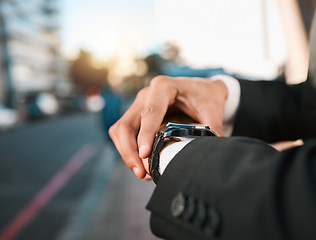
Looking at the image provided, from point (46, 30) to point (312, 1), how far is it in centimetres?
6265

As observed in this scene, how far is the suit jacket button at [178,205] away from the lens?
555 millimetres

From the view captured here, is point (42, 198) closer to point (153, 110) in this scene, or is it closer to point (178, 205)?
point (153, 110)

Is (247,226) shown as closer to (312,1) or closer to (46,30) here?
Result: (312,1)

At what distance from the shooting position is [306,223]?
0.41m

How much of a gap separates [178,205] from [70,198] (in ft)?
16.1

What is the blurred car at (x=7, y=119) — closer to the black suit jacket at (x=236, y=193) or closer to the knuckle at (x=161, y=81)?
the knuckle at (x=161, y=81)

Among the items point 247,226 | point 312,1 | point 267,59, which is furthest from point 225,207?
point 267,59

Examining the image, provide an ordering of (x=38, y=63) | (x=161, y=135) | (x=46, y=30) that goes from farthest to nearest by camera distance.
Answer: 1. (x=46, y=30)
2. (x=38, y=63)
3. (x=161, y=135)

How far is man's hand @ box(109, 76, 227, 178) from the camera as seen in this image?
33.2 inches

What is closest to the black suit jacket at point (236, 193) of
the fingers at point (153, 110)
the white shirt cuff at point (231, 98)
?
the fingers at point (153, 110)

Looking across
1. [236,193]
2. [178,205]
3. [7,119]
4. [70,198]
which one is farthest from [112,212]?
[7,119]

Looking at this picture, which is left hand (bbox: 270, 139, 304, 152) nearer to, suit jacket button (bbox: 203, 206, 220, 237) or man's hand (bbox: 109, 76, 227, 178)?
man's hand (bbox: 109, 76, 227, 178)

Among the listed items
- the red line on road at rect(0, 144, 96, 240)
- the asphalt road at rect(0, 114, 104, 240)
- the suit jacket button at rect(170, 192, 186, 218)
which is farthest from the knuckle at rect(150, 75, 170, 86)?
the red line on road at rect(0, 144, 96, 240)

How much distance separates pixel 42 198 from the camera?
5008 millimetres
